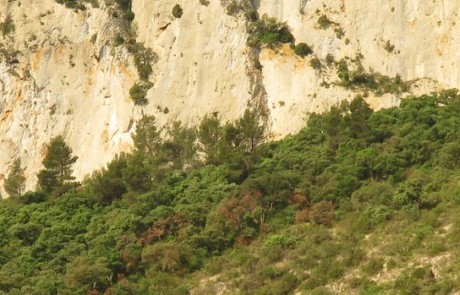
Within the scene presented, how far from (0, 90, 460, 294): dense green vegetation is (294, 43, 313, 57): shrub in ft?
15.1

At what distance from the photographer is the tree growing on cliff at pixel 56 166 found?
163 ft

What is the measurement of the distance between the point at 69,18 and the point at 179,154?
15.8 metres

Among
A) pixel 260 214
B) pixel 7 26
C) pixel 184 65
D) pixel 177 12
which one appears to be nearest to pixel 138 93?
pixel 184 65

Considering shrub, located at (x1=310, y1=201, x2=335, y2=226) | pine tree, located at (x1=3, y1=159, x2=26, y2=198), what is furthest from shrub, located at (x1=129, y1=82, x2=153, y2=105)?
shrub, located at (x1=310, y1=201, x2=335, y2=226)

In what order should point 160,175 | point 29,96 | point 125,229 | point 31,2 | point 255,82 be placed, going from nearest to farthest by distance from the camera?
point 125,229, point 160,175, point 255,82, point 29,96, point 31,2

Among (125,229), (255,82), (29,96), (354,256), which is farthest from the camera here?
(29,96)

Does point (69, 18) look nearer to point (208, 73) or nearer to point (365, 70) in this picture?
point (208, 73)

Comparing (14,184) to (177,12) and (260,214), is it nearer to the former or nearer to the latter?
(177,12)

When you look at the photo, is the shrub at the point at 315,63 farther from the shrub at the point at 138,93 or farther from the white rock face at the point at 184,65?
the shrub at the point at 138,93

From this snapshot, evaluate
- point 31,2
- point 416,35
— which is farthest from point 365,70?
point 31,2

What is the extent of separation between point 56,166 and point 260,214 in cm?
1678

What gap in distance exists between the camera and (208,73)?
5331 cm

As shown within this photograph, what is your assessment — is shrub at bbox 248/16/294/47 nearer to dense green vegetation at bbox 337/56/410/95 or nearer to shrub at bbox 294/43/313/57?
shrub at bbox 294/43/313/57

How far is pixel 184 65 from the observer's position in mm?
54281
